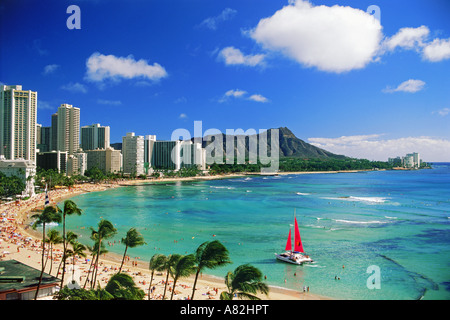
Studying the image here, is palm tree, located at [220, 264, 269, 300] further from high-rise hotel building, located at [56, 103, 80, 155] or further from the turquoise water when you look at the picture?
high-rise hotel building, located at [56, 103, 80, 155]

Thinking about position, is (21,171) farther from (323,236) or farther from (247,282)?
(247,282)

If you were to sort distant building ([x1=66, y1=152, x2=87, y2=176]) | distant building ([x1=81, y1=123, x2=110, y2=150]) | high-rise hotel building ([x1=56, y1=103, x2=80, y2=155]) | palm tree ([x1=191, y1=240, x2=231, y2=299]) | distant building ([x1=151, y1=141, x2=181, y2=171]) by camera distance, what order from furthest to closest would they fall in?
distant building ([x1=151, y1=141, x2=181, y2=171]) < distant building ([x1=81, y1=123, x2=110, y2=150]) < high-rise hotel building ([x1=56, y1=103, x2=80, y2=155]) < distant building ([x1=66, y1=152, x2=87, y2=176]) < palm tree ([x1=191, y1=240, x2=231, y2=299])

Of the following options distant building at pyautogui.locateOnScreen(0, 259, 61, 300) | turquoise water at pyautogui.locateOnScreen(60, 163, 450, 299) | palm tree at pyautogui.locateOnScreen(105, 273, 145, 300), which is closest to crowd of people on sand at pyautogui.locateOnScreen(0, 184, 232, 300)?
distant building at pyautogui.locateOnScreen(0, 259, 61, 300)

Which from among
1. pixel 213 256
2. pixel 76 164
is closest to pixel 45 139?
pixel 76 164

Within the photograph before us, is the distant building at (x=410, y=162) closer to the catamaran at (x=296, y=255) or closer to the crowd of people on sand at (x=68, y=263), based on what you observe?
the catamaran at (x=296, y=255)

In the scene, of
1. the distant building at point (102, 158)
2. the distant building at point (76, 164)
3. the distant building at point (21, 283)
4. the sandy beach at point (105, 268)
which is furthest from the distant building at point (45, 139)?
the distant building at point (21, 283)
